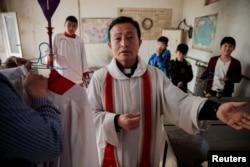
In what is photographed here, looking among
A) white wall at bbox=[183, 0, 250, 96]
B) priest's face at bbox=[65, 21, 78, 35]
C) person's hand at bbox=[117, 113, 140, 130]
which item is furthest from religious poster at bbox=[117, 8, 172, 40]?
person's hand at bbox=[117, 113, 140, 130]

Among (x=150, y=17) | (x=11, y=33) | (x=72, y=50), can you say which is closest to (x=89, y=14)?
(x=150, y=17)

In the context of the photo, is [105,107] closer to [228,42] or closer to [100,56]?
[228,42]

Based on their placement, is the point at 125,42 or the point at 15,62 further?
the point at 125,42

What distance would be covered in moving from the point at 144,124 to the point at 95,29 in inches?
173

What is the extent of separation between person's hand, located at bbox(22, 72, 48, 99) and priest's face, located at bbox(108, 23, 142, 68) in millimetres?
407

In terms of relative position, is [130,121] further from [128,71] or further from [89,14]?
[89,14]

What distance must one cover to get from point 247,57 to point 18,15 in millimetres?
5309

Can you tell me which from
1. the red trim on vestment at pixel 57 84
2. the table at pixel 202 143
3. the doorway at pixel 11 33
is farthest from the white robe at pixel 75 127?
the doorway at pixel 11 33

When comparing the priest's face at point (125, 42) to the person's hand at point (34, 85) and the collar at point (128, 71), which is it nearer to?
the collar at point (128, 71)


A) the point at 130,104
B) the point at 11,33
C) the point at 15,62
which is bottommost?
the point at 130,104

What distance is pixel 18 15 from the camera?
4758 mm

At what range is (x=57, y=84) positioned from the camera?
68cm

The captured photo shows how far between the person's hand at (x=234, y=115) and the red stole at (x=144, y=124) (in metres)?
0.34

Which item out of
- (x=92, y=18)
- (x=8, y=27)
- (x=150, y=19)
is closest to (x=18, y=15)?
(x=8, y=27)
